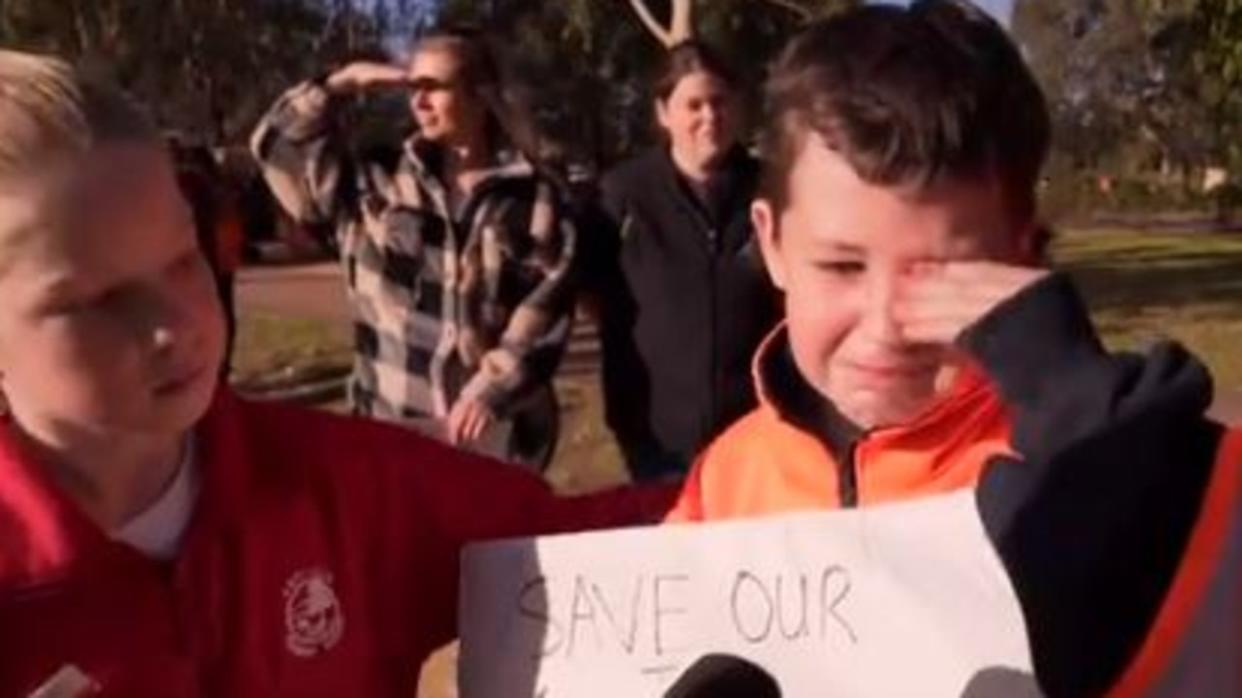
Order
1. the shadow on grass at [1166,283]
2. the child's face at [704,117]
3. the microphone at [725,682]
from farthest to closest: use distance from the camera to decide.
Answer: the shadow on grass at [1166,283]
the child's face at [704,117]
the microphone at [725,682]

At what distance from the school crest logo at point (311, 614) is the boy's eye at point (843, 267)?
57 centimetres

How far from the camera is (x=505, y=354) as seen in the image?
581 cm

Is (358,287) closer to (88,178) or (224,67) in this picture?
(88,178)

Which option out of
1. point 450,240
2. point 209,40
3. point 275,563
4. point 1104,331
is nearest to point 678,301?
point 450,240

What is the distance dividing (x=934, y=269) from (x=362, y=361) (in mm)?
4101

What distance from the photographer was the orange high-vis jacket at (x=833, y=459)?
7.18ft

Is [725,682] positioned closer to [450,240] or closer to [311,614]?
[311,614]

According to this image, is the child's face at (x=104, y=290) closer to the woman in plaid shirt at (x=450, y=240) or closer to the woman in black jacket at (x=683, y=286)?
the woman in plaid shirt at (x=450, y=240)

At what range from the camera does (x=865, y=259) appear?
2178 millimetres

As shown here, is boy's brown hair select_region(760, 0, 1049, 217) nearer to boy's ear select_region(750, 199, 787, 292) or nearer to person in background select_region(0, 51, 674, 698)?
boy's ear select_region(750, 199, 787, 292)

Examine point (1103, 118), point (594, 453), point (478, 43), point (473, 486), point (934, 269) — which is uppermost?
point (934, 269)

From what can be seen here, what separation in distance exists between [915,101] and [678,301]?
12.1 ft

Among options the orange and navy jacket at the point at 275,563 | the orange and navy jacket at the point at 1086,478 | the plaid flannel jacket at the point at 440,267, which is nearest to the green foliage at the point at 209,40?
the plaid flannel jacket at the point at 440,267

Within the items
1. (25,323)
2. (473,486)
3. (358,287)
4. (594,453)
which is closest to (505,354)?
(358,287)
